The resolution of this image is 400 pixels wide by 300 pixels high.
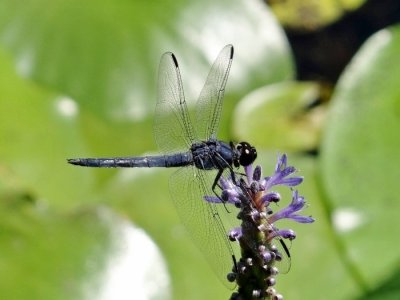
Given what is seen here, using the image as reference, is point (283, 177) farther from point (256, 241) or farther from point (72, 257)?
point (72, 257)

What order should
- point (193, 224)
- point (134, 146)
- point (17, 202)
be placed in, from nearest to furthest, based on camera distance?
1. point (193, 224)
2. point (17, 202)
3. point (134, 146)

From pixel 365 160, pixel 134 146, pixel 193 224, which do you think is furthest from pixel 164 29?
pixel 193 224

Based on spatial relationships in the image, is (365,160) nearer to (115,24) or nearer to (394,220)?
(394,220)

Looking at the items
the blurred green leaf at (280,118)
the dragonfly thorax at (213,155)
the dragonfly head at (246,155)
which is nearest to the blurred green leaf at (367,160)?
the blurred green leaf at (280,118)

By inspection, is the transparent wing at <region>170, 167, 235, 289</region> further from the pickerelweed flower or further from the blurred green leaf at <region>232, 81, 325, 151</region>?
the blurred green leaf at <region>232, 81, 325, 151</region>

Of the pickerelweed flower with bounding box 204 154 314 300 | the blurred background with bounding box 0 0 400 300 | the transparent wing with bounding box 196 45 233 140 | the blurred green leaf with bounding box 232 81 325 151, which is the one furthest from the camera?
the blurred green leaf with bounding box 232 81 325 151

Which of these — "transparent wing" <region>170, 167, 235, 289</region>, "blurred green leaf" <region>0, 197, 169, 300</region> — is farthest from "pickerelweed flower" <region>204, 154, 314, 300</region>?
"blurred green leaf" <region>0, 197, 169, 300</region>
